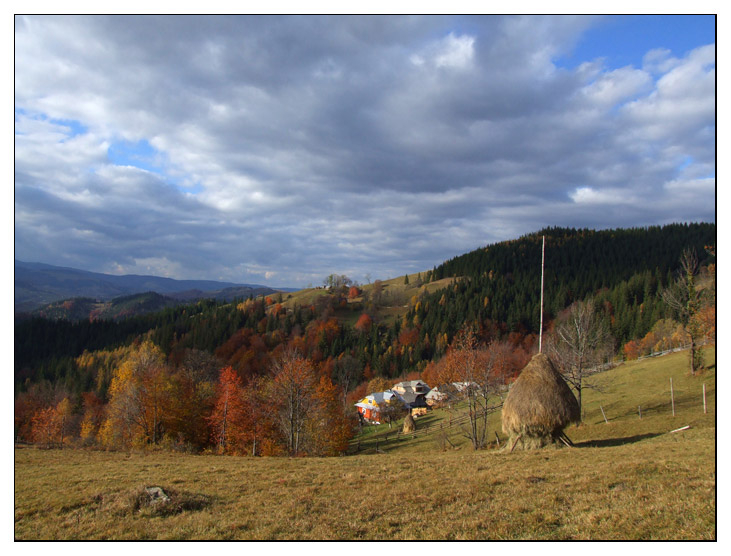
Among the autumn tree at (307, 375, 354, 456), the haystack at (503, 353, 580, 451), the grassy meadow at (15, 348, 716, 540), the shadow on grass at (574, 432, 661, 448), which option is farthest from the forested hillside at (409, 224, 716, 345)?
the grassy meadow at (15, 348, 716, 540)

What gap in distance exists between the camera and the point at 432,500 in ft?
27.8

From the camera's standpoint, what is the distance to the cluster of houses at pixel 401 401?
6303cm

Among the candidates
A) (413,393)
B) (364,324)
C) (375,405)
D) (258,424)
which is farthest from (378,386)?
(258,424)

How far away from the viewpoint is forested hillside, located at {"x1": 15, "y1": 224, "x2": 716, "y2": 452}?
262 ft

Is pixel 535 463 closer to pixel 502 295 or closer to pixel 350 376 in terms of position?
pixel 350 376

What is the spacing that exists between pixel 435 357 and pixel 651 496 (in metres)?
91.3

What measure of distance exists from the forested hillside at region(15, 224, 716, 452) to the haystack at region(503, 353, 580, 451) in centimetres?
4913

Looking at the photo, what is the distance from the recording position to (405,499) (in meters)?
8.72

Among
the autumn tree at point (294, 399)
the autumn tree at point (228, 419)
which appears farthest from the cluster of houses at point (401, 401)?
the autumn tree at point (294, 399)

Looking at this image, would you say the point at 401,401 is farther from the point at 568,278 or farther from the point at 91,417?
the point at 568,278

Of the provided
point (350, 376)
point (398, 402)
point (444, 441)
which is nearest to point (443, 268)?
point (350, 376)

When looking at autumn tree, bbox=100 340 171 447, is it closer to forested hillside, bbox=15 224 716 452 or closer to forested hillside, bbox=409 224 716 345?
forested hillside, bbox=15 224 716 452

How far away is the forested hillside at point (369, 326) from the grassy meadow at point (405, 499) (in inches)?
1852

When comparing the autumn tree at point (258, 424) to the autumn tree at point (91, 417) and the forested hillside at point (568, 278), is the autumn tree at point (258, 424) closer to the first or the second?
the autumn tree at point (91, 417)
